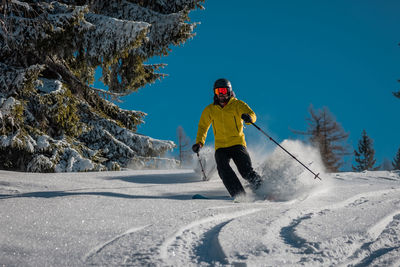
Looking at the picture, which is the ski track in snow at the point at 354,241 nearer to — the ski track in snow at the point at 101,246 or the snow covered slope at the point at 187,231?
the snow covered slope at the point at 187,231

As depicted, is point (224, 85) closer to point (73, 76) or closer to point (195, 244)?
point (195, 244)

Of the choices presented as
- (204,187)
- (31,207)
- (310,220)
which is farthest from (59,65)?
(310,220)

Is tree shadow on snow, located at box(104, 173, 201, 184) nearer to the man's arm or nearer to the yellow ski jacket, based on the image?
the man's arm

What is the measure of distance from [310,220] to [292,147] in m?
2.34

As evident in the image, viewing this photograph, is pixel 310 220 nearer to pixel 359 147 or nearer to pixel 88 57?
pixel 88 57

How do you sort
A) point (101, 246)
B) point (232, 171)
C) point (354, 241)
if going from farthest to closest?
point (232, 171) < point (354, 241) < point (101, 246)

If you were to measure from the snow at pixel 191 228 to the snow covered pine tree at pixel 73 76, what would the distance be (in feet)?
8.49

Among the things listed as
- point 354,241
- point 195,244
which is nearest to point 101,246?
point 195,244

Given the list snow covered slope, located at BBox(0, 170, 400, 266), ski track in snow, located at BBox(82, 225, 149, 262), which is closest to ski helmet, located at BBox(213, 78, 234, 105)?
snow covered slope, located at BBox(0, 170, 400, 266)

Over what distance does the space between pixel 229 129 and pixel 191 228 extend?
2.28m

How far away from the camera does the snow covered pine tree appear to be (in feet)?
20.2

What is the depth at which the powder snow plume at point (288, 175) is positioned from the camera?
3941 millimetres

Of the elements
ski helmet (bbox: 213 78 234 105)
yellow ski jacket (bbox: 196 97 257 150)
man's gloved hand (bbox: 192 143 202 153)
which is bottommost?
man's gloved hand (bbox: 192 143 202 153)

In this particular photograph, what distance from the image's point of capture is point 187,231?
226 cm
